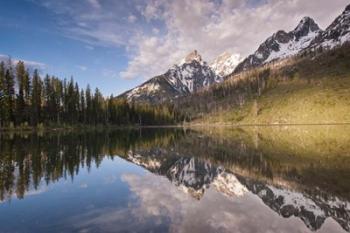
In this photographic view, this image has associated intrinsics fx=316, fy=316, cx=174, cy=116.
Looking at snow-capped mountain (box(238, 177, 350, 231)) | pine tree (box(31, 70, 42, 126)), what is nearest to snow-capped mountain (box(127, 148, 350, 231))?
snow-capped mountain (box(238, 177, 350, 231))

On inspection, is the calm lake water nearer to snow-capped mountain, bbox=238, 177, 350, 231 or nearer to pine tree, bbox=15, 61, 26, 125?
snow-capped mountain, bbox=238, 177, 350, 231

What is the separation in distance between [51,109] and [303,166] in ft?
396

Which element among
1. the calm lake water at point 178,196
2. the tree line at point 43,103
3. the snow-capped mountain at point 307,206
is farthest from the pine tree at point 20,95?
the snow-capped mountain at point 307,206

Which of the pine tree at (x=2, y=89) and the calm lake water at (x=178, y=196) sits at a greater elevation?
the pine tree at (x=2, y=89)

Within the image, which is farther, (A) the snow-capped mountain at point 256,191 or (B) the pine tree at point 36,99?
(B) the pine tree at point 36,99

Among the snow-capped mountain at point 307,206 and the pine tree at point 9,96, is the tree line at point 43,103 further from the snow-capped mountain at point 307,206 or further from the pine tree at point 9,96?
the snow-capped mountain at point 307,206

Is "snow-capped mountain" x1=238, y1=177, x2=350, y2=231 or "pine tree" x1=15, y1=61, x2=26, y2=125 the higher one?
"pine tree" x1=15, y1=61, x2=26, y2=125

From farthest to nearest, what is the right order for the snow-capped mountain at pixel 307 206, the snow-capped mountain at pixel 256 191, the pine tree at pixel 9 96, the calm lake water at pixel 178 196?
the pine tree at pixel 9 96 < the snow-capped mountain at pixel 256 191 < the snow-capped mountain at pixel 307 206 < the calm lake water at pixel 178 196

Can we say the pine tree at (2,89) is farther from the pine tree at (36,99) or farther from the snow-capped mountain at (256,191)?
the snow-capped mountain at (256,191)

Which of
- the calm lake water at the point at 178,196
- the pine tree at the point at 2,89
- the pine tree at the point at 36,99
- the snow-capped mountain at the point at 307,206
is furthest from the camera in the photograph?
the pine tree at the point at 36,99

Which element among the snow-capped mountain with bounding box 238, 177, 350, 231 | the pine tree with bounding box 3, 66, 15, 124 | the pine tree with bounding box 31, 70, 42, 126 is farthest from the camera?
the pine tree with bounding box 31, 70, 42, 126

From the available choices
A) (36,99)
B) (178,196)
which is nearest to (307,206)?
(178,196)

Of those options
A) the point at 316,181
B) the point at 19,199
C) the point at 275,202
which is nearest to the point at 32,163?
the point at 19,199

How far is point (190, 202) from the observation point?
21.4 metres
